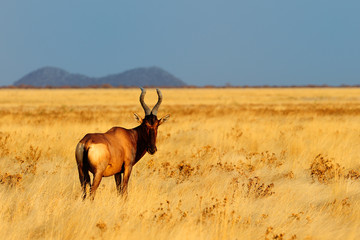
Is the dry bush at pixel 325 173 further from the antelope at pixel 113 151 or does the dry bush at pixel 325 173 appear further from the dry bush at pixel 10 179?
the dry bush at pixel 10 179

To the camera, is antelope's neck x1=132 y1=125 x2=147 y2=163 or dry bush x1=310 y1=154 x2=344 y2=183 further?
dry bush x1=310 y1=154 x2=344 y2=183

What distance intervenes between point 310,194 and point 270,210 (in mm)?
1675

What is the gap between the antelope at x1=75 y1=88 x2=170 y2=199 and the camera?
21.6 ft

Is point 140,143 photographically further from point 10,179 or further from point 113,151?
point 10,179

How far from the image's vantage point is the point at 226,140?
16047 millimetres

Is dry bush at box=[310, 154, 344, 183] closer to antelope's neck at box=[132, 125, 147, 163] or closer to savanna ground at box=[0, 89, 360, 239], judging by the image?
savanna ground at box=[0, 89, 360, 239]

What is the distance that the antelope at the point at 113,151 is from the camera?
657cm

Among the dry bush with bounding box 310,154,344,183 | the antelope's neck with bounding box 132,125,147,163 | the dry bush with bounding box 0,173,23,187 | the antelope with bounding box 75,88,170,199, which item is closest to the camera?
the antelope with bounding box 75,88,170,199

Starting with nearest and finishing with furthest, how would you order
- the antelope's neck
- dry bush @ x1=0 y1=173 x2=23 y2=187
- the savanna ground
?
the savanna ground
the antelope's neck
dry bush @ x1=0 y1=173 x2=23 y2=187

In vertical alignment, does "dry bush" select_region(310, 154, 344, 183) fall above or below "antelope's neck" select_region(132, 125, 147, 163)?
below

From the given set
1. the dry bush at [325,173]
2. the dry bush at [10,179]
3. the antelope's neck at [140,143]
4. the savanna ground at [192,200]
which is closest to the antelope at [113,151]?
the antelope's neck at [140,143]

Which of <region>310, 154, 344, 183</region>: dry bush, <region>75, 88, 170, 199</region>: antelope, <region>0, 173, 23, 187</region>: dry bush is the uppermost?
<region>75, 88, 170, 199</region>: antelope

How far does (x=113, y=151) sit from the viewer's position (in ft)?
22.7

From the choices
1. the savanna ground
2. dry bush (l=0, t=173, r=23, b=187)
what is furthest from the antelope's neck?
dry bush (l=0, t=173, r=23, b=187)
